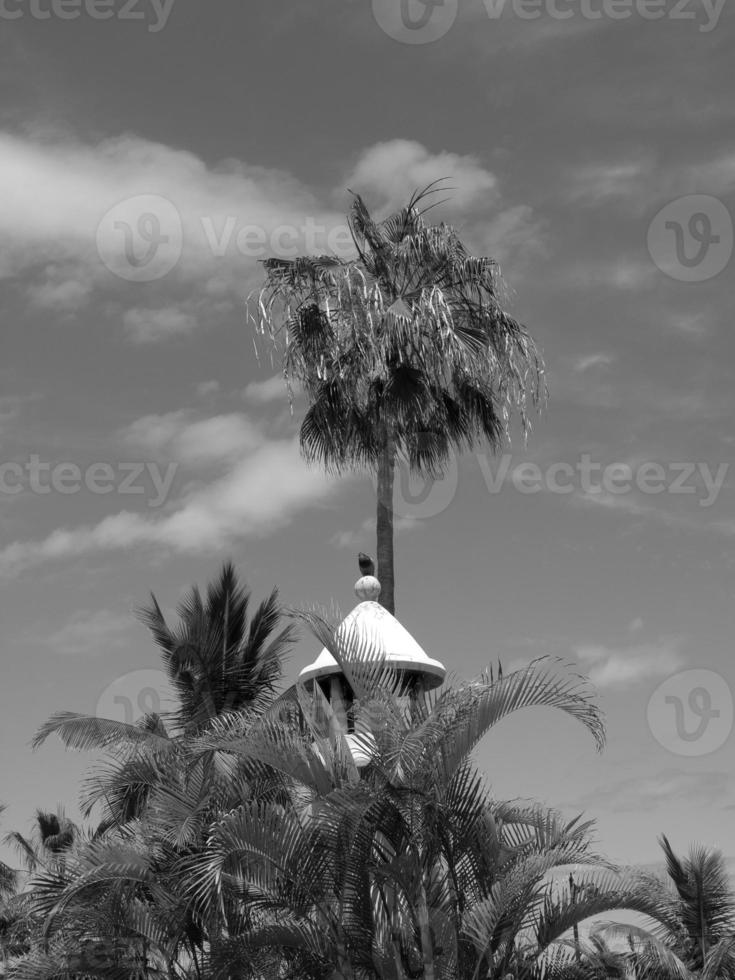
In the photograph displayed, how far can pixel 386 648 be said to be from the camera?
12.6 meters

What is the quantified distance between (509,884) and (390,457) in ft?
34.5

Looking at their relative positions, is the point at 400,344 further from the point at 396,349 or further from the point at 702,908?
Answer: the point at 702,908

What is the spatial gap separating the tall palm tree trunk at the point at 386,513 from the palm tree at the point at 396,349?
0.6 inches

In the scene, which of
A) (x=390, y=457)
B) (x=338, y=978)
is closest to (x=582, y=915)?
(x=338, y=978)

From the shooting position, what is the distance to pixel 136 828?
40.9ft

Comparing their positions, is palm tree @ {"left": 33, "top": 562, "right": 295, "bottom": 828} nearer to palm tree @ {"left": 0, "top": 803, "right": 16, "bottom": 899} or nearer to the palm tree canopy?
the palm tree canopy

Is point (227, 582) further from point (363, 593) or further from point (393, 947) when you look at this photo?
point (393, 947)

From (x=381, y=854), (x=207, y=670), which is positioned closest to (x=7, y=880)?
(x=207, y=670)

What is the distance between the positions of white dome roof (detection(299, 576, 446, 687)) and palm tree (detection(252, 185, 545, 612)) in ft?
17.3

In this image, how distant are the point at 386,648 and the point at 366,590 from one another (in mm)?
1109

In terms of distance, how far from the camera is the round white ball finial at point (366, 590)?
44.5 ft

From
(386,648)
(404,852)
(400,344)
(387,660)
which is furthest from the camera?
(400,344)

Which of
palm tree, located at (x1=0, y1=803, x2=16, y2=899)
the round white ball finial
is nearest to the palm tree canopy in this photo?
the round white ball finial

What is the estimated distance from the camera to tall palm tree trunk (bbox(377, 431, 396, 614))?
18656mm
